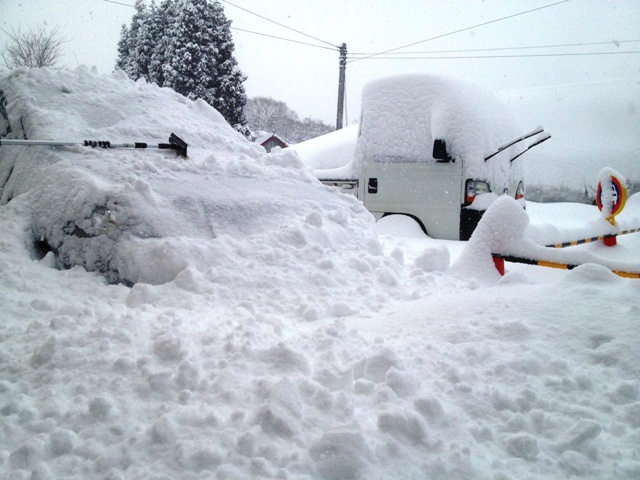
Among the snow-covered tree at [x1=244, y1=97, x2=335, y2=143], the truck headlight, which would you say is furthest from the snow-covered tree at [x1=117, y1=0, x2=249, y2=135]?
the snow-covered tree at [x1=244, y1=97, x2=335, y2=143]

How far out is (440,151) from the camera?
18.7 feet

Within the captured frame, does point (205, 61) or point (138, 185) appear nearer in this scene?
point (138, 185)

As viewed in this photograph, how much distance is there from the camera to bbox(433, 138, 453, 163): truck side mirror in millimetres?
5699

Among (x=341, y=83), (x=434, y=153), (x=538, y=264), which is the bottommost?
(x=538, y=264)

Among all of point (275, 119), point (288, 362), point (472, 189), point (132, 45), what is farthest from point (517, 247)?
point (275, 119)

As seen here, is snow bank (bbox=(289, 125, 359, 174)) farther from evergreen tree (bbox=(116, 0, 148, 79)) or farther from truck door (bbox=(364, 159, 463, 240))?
evergreen tree (bbox=(116, 0, 148, 79))

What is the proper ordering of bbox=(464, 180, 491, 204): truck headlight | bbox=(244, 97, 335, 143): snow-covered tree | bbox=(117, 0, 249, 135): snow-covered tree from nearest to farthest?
bbox=(464, 180, 491, 204): truck headlight
bbox=(117, 0, 249, 135): snow-covered tree
bbox=(244, 97, 335, 143): snow-covered tree

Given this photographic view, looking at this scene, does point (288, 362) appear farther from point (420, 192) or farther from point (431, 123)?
point (431, 123)

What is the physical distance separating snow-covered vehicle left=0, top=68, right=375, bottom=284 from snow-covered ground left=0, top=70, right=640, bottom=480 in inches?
1.5

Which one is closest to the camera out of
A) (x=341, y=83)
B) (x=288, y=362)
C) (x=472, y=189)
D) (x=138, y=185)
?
(x=288, y=362)

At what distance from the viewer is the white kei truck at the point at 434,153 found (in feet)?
18.7

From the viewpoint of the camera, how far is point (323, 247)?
364cm

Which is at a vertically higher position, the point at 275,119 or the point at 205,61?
the point at 275,119

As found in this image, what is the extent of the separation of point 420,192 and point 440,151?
62 centimetres
